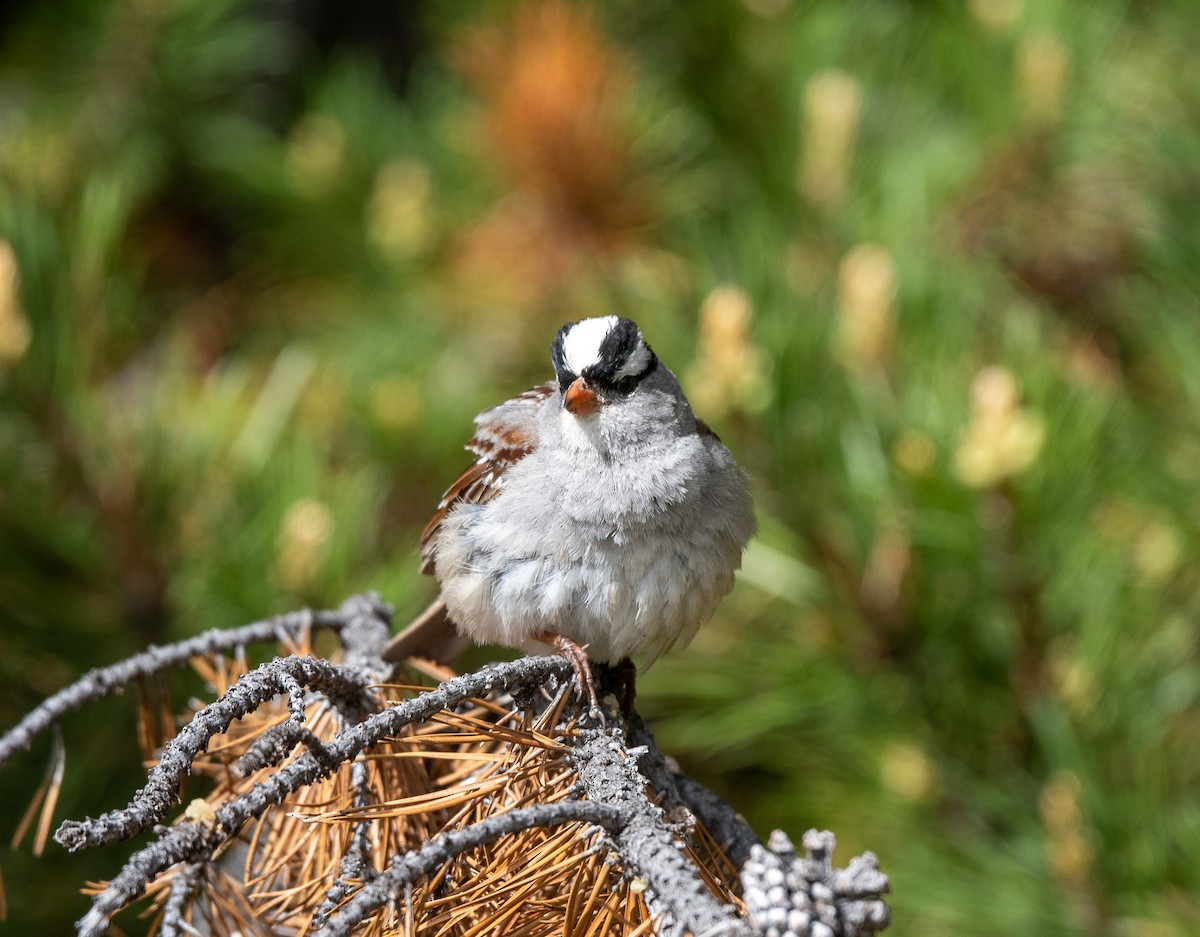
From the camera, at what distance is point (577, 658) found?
1049 millimetres

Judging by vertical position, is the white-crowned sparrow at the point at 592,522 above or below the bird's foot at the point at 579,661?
above

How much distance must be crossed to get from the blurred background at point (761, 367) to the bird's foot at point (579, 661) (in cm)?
40

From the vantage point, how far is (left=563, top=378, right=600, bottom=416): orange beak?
1384 mm

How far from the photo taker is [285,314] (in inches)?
101

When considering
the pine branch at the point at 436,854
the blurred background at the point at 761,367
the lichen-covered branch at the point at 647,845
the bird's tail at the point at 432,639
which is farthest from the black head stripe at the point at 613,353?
the pine branch at the point at 436,854

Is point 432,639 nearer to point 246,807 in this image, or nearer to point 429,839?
point 429,839

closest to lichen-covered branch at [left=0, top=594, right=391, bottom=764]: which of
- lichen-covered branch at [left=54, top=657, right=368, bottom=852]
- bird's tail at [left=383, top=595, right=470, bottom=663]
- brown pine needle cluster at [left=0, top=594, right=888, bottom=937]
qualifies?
brown pine needle cluster at [left=0, top=594, right=888, bottom=937]

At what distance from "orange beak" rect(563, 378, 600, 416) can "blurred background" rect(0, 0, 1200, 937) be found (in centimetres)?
25

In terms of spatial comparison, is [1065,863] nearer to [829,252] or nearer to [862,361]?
[862,361]

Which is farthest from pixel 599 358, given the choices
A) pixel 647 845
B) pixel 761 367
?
pixel 647 845

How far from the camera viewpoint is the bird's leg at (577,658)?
3.13 ft

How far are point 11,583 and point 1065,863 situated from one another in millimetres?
1360

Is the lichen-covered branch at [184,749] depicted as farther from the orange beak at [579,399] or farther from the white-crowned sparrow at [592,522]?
the orange beak at [579,399]

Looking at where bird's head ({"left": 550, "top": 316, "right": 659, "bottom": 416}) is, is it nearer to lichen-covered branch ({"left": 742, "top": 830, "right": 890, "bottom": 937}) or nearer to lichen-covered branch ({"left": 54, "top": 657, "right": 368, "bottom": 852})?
lichen-covered branch ({"left": 54, "top": 657, "right": 368, "bottom": 852})
